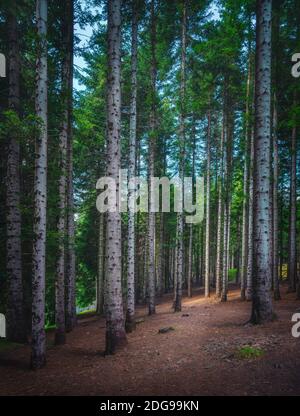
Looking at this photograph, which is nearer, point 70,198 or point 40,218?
point 40,218

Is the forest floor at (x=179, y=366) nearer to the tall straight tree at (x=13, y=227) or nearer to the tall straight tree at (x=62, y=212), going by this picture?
the tall straight tree at (x=62, y=212)

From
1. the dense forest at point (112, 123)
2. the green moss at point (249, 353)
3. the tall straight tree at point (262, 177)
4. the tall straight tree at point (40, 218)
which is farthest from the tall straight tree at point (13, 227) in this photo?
the tall straight tree at point (262, 177)

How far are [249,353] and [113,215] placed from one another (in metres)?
5.09

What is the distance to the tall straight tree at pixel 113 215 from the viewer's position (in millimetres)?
8414

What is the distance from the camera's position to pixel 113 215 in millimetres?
8414

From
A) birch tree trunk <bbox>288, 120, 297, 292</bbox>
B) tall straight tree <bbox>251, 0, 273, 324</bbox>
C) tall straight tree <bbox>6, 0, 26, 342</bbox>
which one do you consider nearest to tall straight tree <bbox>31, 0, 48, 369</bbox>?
tall straight tree <bbox>6, 0, 26, 342</bbox>

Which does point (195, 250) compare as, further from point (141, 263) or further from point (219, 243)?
point (219, 243)

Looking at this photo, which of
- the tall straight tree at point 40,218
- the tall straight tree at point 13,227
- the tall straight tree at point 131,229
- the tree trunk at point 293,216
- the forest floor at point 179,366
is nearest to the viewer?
the forest floor at point 179,366

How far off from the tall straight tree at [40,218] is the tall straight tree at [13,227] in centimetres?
339

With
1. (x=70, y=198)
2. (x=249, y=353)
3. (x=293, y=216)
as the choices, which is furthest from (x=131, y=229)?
(x=293, y=216)

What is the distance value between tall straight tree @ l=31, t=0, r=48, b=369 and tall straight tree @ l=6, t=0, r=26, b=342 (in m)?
3.39

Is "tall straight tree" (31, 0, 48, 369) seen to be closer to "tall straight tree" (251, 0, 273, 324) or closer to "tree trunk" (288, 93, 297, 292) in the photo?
"tall straight tree" (251, 0, 273, 324)

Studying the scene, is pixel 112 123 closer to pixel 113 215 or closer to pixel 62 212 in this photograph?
pixel 113 215
